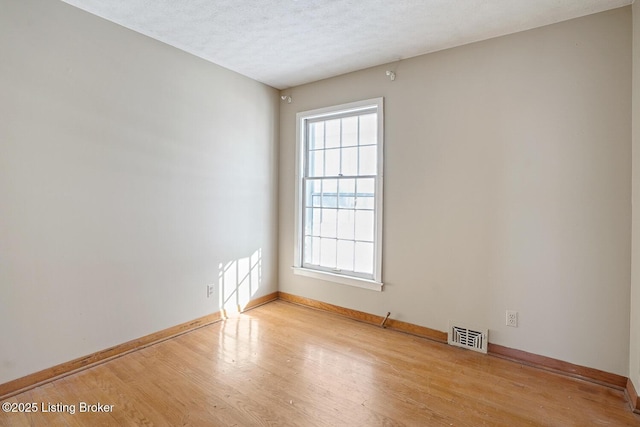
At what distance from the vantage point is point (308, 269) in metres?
3.90

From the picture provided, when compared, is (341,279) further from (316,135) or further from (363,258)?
(316,135)

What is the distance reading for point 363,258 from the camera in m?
3.53

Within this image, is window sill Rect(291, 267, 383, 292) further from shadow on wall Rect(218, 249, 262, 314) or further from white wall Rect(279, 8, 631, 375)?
shadow on wall Rect(218, 249, 262, 314)

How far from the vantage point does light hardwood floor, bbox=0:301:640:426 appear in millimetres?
1909

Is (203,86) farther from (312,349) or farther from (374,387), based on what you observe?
(374,387)

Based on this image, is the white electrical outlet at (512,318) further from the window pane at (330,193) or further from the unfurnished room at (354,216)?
the window pane at (330,193)

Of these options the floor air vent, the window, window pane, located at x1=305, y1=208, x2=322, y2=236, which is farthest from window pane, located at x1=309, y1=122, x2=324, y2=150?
the floor air vent

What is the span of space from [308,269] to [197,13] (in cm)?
275

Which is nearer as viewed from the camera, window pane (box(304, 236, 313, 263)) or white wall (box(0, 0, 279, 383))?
white wall (box(0, 0, 279, 383))

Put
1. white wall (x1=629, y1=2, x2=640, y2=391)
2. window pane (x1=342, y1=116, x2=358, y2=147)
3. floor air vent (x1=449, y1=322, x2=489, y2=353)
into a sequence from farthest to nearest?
window pane (x1=342, y1=116, x2=358, y2=147), floor air vent (x1=449, y1=322, x2=489, y2=353), white wall (x1=629, y1=2, x2=640, y2=391)

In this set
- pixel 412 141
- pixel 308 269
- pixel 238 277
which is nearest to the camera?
pixel 412 141

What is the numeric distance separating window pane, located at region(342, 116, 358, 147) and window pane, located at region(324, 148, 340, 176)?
15 centimetres

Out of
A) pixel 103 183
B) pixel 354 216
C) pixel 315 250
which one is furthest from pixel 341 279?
pixel 103 183

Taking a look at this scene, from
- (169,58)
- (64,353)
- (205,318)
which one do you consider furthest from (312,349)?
(169,58)
